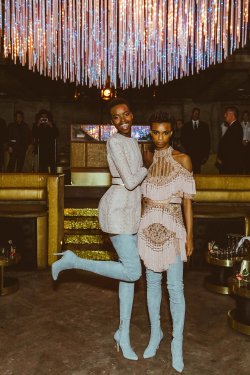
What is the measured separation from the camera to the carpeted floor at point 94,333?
8.33ft

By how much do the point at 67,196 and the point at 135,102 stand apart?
7368mm

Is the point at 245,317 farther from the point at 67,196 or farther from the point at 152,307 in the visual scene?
the point at 67,196

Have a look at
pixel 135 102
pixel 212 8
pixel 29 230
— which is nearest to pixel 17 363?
pixel 29 230

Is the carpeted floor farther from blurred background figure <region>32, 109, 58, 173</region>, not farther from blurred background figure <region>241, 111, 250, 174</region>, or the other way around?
blurred background figure <region>241, 111, 250, 174</region>

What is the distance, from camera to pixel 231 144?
6.41m

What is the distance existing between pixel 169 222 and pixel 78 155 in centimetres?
1009

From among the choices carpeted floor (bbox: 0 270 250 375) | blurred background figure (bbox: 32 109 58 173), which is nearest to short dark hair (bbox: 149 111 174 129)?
carpeted floor (bbox: 0 270 250 375)

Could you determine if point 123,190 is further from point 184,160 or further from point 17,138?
point 17,138

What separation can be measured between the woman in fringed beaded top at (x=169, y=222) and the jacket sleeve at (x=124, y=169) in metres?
0.13

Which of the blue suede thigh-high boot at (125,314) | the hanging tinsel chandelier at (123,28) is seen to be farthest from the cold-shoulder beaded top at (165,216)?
the hanging tinsel chandelier at (123,28)

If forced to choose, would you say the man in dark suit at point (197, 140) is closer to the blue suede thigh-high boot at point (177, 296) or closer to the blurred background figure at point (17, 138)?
the blurred background figure at point (17, 138)

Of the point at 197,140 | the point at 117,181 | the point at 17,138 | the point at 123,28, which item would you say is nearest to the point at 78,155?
the point at 17,138

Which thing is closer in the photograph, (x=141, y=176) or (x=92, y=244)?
(x=141, y=176)

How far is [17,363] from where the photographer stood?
257cm
